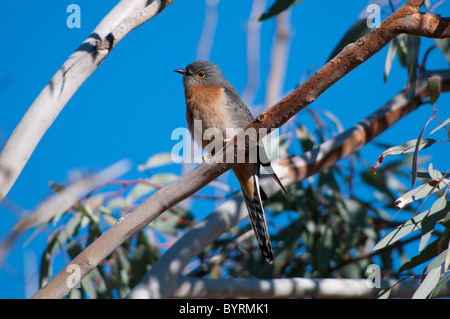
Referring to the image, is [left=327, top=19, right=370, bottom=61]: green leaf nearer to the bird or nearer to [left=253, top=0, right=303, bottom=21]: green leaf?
[left=253, top=0, right=303, bottom=21]: green leaf

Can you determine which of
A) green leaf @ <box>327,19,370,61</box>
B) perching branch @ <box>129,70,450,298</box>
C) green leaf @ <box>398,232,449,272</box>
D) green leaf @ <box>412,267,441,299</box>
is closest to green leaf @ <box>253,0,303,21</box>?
green leaf @ <box>327,19,370,61</box>

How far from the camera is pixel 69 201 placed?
12.3 ft

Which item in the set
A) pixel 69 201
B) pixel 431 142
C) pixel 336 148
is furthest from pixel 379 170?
pixel 69 201

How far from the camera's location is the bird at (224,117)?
3.31m

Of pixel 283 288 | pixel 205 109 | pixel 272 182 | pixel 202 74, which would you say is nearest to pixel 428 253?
pixel 283 288

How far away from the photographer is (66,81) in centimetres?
227

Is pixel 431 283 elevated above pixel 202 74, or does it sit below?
below

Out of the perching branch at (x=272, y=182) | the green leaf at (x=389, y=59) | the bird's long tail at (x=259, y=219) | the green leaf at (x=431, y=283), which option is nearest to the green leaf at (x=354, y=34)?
the green leaf at (x=389, y=59)

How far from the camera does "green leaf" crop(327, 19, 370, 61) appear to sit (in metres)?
3.17

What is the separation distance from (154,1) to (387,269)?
270 centimetres

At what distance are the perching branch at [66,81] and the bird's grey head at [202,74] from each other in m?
1.28

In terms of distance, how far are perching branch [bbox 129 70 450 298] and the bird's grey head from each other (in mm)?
805

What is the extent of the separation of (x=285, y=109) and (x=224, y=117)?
1.46m

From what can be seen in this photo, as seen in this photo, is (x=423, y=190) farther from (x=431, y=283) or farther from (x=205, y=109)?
(x=205, y=109)
